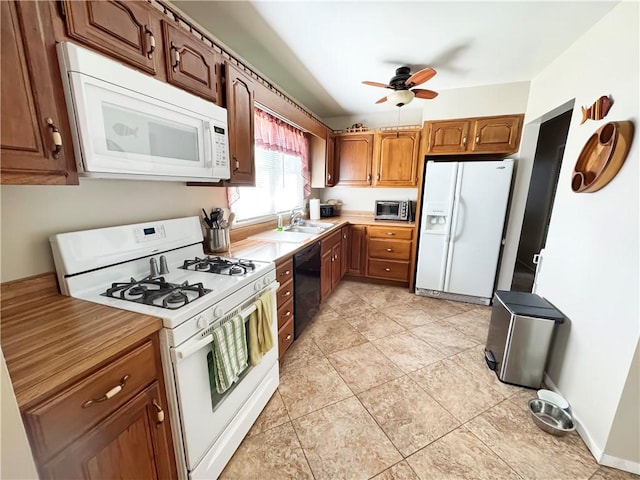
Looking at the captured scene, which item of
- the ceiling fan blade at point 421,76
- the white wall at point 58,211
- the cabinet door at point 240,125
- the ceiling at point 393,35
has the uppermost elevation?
the ceiling at point 393,35

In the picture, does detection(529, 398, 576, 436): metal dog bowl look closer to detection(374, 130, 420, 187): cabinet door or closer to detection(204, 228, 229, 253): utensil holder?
detection(204, 228, 229, 253): utensil holder

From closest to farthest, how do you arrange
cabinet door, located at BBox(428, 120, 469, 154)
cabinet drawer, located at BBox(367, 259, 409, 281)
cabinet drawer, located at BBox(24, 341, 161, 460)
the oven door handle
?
cabinet drawer, located at BBox(24, 341, 161, 460) < the oven door handle < cabinet door, located at BBox(428, 120, 469, 154) < cabinet drawer, located at BBox(367, 259, 409, 281)

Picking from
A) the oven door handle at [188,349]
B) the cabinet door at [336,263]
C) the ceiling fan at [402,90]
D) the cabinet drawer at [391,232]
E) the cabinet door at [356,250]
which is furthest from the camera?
the cabinet door at [356,250]

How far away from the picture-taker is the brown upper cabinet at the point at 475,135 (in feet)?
9.23

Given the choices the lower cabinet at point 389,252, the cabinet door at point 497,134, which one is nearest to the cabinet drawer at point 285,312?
the lower cabinet at point 389,252

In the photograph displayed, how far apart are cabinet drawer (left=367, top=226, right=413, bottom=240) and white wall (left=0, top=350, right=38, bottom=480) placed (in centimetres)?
329

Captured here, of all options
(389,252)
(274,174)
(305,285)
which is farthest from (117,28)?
(389,252)

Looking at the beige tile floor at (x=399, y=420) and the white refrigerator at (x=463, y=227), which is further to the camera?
the white refrigerator at (x=463, y=227)

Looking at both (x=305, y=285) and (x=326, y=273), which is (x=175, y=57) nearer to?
(x=305, y=285)

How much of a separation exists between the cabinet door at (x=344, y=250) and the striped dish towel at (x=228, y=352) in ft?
7.38

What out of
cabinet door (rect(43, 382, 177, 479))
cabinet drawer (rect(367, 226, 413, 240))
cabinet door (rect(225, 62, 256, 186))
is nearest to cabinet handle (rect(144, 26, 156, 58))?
cabinet door (rect(225, 62, 256, 186))

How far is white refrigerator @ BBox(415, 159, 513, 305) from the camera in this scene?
111 inches

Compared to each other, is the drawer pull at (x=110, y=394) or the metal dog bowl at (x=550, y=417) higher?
the drawer pull at (x=110, y=394)

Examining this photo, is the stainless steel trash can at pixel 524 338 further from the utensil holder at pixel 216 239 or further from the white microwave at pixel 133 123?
the white microwave at pixel 133 123
